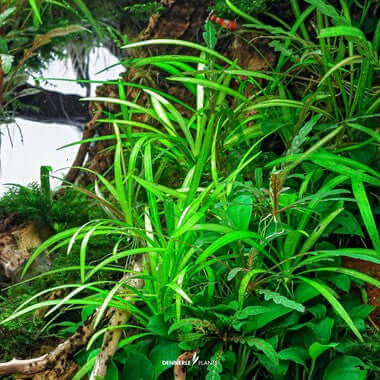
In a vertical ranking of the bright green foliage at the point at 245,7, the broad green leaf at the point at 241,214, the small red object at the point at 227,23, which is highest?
the bright green foliage at the point at 245,7

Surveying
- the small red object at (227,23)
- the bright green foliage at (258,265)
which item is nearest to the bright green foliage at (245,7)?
the small red object at (227,23)

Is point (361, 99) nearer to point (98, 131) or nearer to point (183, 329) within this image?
point (183, 329)

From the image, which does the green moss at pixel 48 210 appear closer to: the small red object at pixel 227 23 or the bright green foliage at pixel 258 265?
the bright green foliage at pixel 258 265

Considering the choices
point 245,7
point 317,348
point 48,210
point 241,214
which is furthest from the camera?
point 48,210

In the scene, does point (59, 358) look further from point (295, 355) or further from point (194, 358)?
point (295, 355)

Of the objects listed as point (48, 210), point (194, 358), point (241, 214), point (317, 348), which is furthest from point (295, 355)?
point (48, 210)

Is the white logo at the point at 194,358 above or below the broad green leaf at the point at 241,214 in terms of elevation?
below

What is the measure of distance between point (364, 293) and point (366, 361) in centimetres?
18

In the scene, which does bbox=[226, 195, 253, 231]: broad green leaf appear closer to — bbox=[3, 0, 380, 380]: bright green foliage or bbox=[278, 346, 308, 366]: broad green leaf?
bbox=[3, 0, 380, 380]: bright green foliage

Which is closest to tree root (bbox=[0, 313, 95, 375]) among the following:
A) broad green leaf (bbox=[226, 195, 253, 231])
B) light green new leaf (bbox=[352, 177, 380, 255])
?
broad green leaf (bbox=[226, 195, 253, 231])

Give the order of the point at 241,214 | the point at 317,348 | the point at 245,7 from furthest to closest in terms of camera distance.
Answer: the point at 245,7 < the point at 241,214 < the point at 317,348

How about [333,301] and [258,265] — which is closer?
[333,301]

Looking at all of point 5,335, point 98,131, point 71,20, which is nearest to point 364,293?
point 5,335

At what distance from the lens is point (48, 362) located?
105 centimetres
